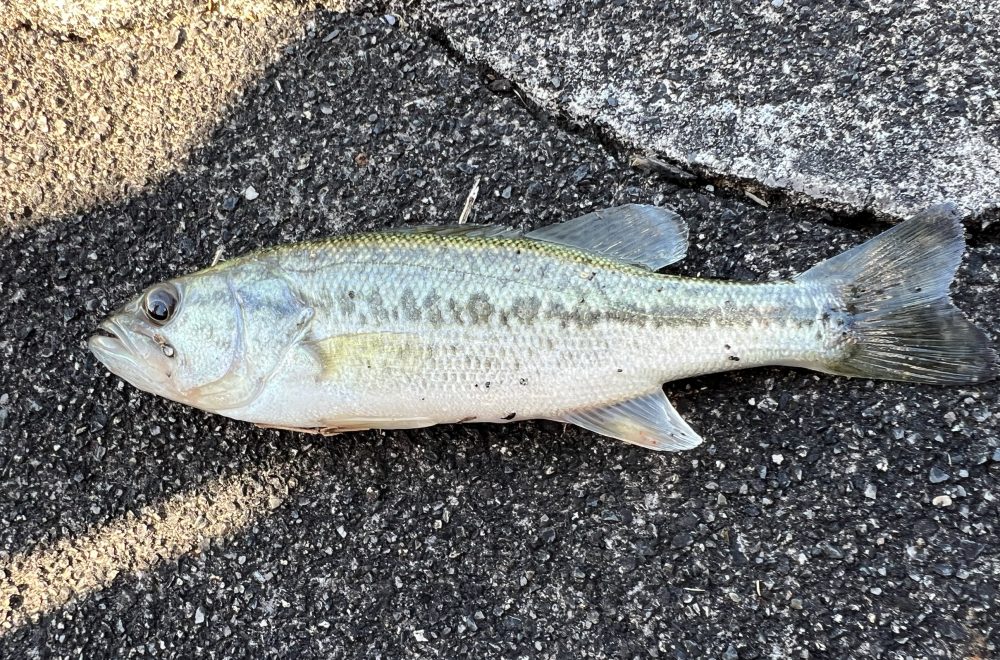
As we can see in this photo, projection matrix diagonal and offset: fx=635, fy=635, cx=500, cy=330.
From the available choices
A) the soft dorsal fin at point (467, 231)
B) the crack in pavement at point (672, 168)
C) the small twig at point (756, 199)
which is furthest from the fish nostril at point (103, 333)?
the small twig at point (756, 199)

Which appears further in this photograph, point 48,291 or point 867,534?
point 48,291

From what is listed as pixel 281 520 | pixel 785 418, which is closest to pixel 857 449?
pixel 785 418

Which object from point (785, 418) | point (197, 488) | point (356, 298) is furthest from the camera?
point (197, 488)

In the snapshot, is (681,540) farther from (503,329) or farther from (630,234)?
(630,234)

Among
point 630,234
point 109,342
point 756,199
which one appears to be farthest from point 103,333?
point 756,199

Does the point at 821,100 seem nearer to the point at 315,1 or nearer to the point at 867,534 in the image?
the point at 867,534

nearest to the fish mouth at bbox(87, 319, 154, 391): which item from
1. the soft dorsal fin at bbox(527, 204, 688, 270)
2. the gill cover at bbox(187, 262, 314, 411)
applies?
the gill cover at bbox(187, 262, 314, 411)
